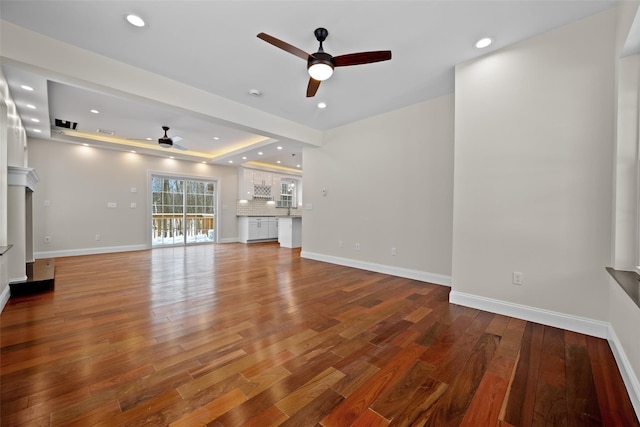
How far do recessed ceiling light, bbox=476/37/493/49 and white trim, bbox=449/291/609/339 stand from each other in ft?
8.80

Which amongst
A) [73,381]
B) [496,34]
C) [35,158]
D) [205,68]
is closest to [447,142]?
[496,34]

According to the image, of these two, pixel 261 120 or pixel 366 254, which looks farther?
pixel 366 254

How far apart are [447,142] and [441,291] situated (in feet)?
7.01

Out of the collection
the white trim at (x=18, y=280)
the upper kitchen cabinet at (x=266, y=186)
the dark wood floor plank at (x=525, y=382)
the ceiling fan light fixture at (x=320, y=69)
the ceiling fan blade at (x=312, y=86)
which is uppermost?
the ceiling fan blade at (x=312, y=86)

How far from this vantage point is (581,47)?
2.35 meters

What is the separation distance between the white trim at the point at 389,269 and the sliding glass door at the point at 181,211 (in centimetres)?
439

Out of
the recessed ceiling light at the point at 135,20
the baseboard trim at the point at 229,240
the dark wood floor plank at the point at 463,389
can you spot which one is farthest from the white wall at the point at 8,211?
the baseboard trim at the point at 229,240

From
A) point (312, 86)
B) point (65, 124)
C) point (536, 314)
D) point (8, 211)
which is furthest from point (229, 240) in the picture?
point (536, 314)

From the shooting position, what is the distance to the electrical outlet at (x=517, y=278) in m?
2.60

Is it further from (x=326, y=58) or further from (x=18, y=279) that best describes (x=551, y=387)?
(x=18, y=279)

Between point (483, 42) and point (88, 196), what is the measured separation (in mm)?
8259

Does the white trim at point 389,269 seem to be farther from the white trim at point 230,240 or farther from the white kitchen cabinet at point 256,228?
the white trim at point 230,240

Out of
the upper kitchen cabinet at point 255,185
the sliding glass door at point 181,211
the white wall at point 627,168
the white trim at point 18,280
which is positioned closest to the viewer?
the white wall at point 627,168

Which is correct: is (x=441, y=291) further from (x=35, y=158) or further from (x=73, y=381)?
(x=35, y=158)
